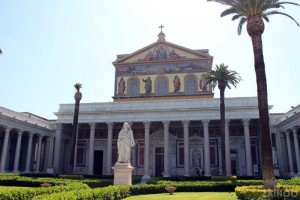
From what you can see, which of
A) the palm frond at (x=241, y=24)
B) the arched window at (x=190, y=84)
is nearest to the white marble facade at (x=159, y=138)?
the arched window at (x=190, y=84)

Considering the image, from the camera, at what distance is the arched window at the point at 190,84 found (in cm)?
4166

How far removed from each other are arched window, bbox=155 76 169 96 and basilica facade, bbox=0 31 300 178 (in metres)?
0.14

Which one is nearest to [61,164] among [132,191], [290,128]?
[132,191]

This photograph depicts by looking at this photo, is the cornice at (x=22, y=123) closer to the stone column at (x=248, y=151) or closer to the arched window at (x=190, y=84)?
the arched window at (x=190, y=84)

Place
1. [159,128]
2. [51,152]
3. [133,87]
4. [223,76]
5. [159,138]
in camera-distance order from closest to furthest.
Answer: [223,76] → [159,138] → [159,128] → [51,152] → [133,87]

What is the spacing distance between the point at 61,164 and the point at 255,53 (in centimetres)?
3126

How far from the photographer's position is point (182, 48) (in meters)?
43.1

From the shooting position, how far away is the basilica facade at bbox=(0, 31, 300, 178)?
35.3 m

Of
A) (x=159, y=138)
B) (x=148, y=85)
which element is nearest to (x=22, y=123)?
(x=148, y=85)

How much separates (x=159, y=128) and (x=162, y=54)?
1065 cm

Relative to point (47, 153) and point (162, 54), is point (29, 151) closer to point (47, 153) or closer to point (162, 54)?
point (47, 153)

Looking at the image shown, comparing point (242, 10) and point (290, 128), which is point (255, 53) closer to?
point (242, 10)

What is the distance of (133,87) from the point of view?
43.5 m

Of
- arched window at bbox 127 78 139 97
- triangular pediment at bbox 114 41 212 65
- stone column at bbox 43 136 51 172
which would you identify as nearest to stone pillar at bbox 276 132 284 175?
triangular pediment at bbox 114 41 212 65
